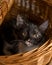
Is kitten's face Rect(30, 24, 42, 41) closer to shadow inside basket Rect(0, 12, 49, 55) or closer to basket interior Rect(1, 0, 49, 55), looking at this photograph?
shadow inside basket Rect(0, 12, 49, 55)

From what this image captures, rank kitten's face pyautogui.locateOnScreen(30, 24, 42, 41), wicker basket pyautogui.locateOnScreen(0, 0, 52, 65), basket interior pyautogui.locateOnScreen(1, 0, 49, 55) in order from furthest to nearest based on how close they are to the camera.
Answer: basket interior pyautogui.locateOnScreen(1, 0, 49, 55) < kitten's face pyautogui.locateOnScreen(30, 24, 42, 41) < wicker basket pyautogui.locateOnScreen(0, 0, 52, 65)

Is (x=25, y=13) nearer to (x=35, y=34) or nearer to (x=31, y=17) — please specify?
(x=31, y=17)

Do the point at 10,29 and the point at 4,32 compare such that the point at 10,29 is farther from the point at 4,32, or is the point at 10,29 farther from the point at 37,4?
the point at 37,4

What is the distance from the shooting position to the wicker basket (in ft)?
2.53

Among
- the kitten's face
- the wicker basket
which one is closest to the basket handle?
the wicker basket

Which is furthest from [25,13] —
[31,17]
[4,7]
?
[4,7]

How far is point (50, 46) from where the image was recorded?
822mm

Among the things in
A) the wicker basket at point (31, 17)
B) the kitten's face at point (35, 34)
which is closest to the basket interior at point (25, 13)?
the wicker basket at point (31, 17)

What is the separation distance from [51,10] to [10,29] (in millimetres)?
249

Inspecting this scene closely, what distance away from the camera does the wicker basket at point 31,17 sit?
77 cm

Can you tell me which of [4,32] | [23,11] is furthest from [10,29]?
[23,11]

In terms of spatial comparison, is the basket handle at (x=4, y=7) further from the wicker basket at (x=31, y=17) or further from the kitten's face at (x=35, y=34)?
the kitten's face at (x=35, y=34)

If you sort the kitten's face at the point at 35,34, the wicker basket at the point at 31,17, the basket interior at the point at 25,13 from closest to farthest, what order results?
the wicker basket at the point at 31,17, the kitten's face at the point at 35,34, the basket interior at the point at 25,13

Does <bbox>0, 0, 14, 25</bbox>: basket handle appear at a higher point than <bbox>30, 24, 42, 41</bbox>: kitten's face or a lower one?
higher
